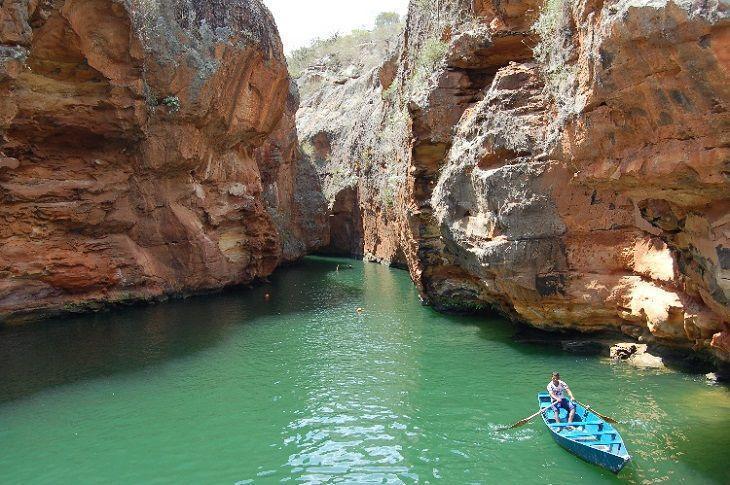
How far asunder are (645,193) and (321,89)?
44035 mm

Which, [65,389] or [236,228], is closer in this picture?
[65,389]

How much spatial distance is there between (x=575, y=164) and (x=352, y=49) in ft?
148

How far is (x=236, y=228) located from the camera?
25.2 meters

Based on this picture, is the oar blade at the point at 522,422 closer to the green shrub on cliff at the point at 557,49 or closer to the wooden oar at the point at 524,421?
the wooden oar at the point at 524,421

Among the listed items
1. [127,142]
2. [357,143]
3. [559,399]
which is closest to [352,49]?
[357,143]

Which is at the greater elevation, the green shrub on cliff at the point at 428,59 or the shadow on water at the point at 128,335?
the green shrub on cliff at the point at 428,59

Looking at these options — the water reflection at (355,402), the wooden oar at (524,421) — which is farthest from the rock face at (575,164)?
the wooden oar at (524,421)

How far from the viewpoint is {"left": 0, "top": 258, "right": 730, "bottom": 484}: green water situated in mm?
8258

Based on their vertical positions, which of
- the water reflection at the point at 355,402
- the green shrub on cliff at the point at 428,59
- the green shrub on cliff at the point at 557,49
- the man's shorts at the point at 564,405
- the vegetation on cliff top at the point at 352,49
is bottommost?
the water reflection at the point at 355,402

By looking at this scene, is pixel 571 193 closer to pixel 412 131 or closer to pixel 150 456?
pixel 412 131

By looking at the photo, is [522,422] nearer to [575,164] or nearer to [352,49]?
[575,164]

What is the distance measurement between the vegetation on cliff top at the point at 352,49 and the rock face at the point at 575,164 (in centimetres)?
2664

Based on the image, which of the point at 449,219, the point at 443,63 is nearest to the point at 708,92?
the point at 449,219

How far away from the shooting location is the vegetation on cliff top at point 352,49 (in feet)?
154
